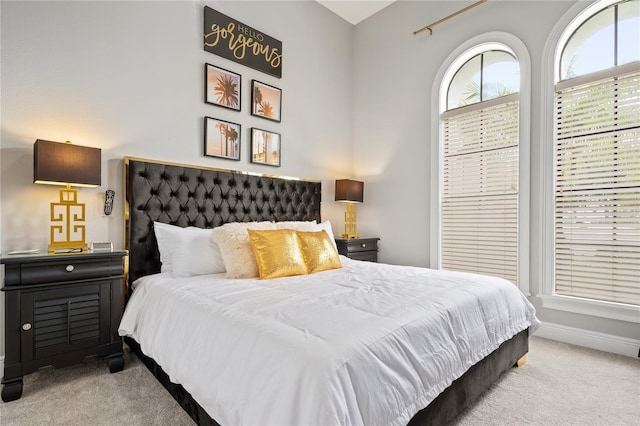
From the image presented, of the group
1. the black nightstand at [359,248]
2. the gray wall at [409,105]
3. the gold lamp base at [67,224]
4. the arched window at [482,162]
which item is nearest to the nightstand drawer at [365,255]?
the black nightstand at [359,248]

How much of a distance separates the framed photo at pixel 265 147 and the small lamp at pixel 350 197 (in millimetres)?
815

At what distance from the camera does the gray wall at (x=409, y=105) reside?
2.78 meters

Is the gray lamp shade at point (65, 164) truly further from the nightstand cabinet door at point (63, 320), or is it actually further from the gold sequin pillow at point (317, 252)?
the gold sequin pillow at point (317, 252)

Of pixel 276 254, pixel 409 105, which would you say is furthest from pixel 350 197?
pixel 276 254

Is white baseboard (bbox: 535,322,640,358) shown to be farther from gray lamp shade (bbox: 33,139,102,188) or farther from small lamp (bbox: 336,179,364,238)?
gray lamp shade (bbox: 33,139,102,188)

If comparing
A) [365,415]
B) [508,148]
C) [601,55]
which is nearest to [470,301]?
[365,415]

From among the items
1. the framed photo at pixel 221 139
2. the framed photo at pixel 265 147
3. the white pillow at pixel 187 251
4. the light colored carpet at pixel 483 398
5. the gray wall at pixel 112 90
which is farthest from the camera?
the framed photo at pixel 265 147

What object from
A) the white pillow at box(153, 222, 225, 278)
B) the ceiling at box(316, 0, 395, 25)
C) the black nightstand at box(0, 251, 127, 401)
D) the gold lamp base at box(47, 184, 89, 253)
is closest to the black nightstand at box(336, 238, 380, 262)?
the white pillow at box(153, 222, 225, 278)

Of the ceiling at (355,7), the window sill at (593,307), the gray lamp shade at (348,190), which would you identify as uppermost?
the ceiling at (355,7)

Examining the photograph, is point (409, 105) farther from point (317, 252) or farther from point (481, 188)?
point (317, 252)

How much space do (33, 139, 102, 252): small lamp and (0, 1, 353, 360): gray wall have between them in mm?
77

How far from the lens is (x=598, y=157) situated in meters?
2.54

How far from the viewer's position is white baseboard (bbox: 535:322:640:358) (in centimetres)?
234

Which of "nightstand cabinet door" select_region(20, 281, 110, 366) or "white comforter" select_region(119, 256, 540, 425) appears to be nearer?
"white comforter" select_region(119, 256, 540, 425)
